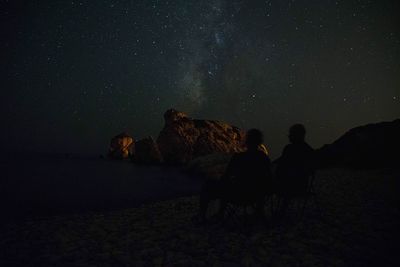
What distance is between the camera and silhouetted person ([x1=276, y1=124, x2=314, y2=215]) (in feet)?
23.4

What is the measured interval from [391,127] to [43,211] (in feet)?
83.8

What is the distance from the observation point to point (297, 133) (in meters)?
7.29

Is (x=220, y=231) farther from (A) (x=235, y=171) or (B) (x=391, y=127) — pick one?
(B) (x=391, y=127)

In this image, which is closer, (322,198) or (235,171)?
(235,171)

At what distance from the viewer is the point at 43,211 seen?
14.1 m

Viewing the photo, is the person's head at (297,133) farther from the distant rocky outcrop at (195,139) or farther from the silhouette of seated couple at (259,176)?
the distant rocky outcrop at (195,139)

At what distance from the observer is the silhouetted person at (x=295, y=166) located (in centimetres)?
713

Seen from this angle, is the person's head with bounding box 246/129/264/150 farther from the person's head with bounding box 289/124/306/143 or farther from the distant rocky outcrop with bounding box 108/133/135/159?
the distant rocky outcrop with bounding box 108/133/135/159

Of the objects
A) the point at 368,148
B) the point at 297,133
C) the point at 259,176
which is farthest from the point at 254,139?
the point at 368,148

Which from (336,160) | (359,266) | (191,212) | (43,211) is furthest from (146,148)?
(359,266)

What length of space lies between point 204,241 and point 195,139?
93.3 metres

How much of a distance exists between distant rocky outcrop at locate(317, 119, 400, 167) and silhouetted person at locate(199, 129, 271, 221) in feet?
56.6

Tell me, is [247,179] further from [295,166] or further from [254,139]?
[295,166]

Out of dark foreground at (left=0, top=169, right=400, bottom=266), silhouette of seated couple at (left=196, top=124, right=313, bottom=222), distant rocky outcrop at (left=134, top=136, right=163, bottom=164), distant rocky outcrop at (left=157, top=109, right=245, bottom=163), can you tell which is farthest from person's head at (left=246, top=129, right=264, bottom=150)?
distant rocky outcrop at (left=157, top=109, right=245, bottom=163)
